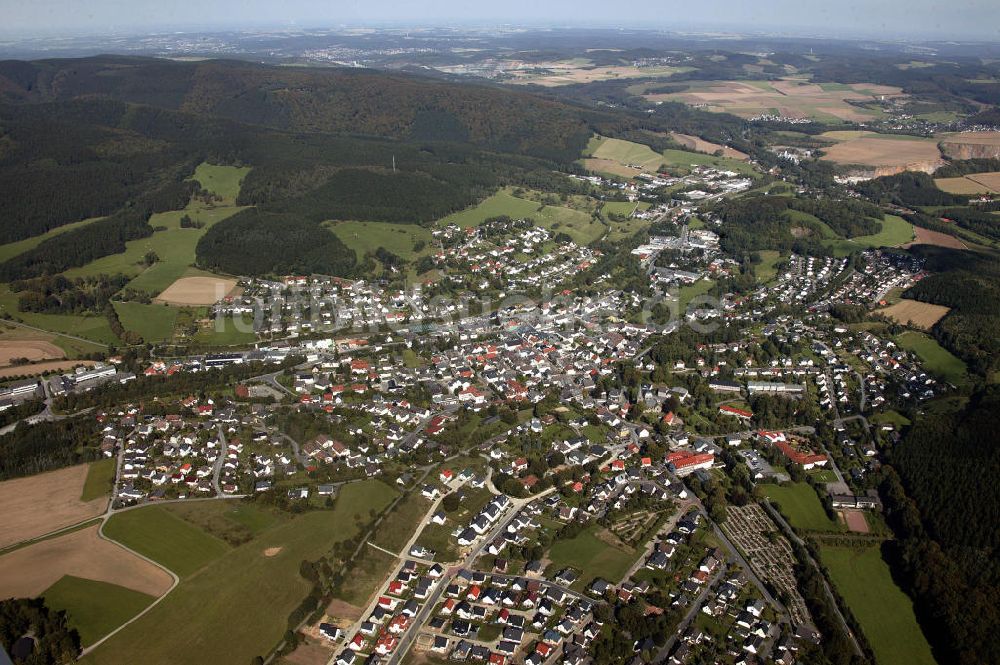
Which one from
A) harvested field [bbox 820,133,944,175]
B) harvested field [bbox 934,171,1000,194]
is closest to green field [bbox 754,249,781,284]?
harvested field [bbox 934,171,1000,194]

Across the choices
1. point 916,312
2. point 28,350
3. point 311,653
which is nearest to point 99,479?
point 311,653

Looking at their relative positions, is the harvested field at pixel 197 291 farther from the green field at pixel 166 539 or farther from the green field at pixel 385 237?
the green field at pixel 166 539

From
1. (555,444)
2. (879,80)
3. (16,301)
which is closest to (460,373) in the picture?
(555,444)

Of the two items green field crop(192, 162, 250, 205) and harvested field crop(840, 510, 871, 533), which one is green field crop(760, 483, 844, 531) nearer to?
harvested field crop(840, 510, 871, 533)

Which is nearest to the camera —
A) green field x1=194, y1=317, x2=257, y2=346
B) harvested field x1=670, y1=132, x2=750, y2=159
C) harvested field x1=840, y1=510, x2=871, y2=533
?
harvested field x1=840, y1=510, x2=871, y2=533

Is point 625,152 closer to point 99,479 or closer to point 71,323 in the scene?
point 71,323
